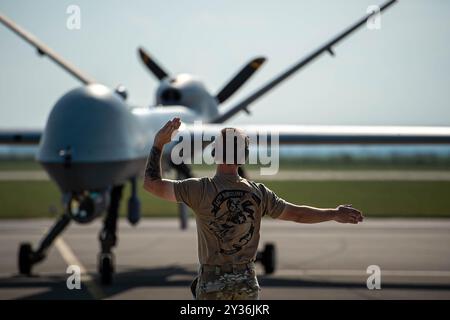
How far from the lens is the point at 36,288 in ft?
37.7

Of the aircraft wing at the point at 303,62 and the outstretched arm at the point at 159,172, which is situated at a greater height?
the aircraft wing at the point at 303,62

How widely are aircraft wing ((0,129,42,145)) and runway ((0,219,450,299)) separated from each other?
96.4 inches

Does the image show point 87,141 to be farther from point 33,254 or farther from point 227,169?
point 227,169

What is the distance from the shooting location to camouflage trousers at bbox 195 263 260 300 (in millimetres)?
4566

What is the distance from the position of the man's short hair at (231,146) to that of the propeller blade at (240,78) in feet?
42.7

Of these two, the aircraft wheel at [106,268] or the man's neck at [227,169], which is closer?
the man's neck at [227,169]

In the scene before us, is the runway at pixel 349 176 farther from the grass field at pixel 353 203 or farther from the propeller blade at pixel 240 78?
the propeller blade at pixel 240 78

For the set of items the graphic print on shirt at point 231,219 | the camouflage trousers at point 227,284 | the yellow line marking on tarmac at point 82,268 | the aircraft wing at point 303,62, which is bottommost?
the yellow line marking on tarmac at point 82,268

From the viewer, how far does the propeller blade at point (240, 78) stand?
17469mm

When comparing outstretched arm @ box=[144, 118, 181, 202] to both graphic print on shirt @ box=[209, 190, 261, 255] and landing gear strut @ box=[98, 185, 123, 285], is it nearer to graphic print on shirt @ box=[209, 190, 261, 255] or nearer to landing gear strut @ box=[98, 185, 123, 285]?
graphic print on shirt @ box=[209, 190, 261, 255]

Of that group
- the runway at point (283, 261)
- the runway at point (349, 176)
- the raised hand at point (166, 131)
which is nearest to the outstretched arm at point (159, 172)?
the raised hand at point (166, 131)

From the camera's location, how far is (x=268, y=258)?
1331cm

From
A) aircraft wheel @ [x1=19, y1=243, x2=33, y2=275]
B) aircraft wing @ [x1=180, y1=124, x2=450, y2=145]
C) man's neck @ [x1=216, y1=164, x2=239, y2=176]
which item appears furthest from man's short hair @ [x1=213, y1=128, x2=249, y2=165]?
aircraft wheel @ [x1=19, y1=243, x2=33, y2=275]

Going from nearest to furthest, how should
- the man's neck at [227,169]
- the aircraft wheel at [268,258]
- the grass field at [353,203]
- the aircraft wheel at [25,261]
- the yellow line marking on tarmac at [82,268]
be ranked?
1. the man's neck at [227,169]
2. the yellow line marking on tarmac at [82,268]
3. the aircraft wheel at [25,261]
4. the aircraft wheel at [268,258]
5. the grass field at [353,203]
